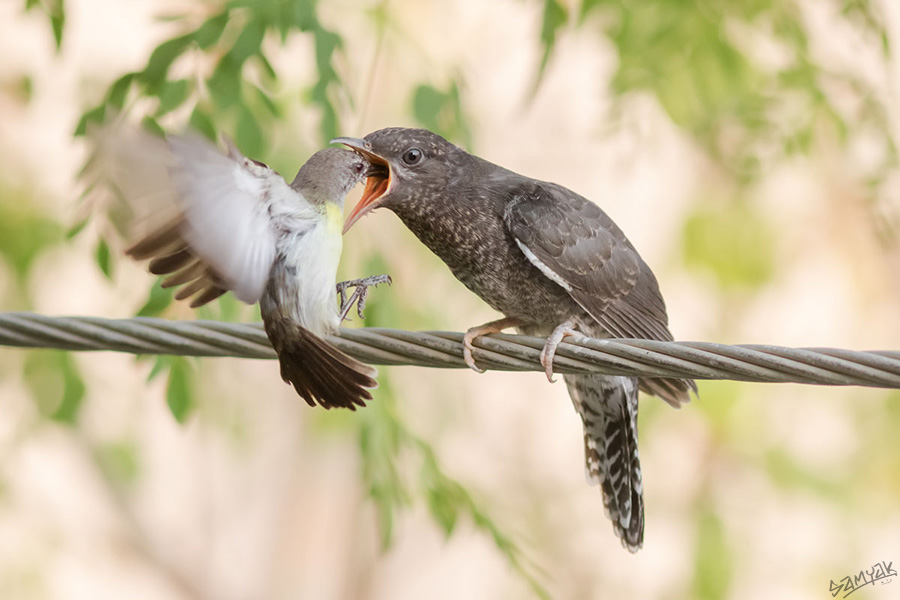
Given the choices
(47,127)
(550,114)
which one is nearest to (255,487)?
(47,127)

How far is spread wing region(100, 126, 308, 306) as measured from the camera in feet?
6.81

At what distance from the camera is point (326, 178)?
8.53 feet

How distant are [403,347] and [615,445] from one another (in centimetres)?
157

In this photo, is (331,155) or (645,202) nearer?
(331,155)

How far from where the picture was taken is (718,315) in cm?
729

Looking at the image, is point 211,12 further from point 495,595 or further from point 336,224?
point 495,595

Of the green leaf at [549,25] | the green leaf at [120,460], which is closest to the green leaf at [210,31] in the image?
the green leaf at [549,25]

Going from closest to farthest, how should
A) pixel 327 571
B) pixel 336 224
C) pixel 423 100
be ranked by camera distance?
pixel 336 224
pixel 423 100
pixel 327 571

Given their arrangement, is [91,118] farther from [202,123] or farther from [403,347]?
[403,347]

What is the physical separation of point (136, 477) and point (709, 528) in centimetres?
385

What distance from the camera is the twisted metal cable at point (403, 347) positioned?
226 cm

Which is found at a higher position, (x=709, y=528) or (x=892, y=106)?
(x=892, y=106)

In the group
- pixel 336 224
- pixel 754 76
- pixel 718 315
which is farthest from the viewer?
pixel 718 315

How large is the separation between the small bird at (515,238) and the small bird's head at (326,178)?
0.34m
